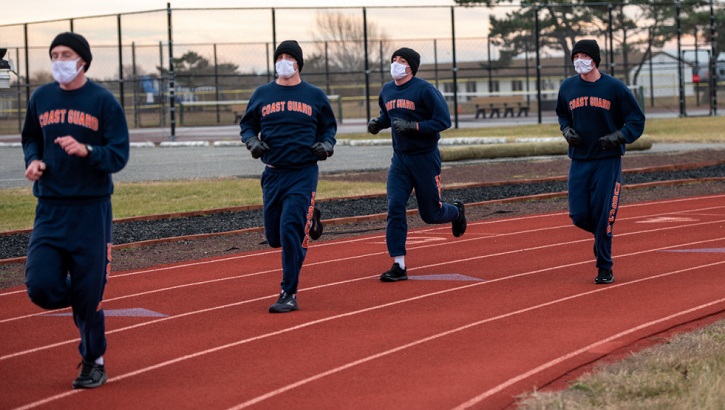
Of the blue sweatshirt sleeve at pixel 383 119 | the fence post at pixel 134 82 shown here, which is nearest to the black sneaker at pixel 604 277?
the blue sweatshirt sleeve at pixel 383 119

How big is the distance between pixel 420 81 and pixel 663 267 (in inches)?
112

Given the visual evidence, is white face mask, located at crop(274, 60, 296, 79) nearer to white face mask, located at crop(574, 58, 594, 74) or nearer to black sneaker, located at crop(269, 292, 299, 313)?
black sneaker, located at crop(269, 292, 299, 313)

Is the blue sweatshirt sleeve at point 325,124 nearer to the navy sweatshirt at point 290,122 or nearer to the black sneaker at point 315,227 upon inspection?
the navy sweatshirt at point 290,122

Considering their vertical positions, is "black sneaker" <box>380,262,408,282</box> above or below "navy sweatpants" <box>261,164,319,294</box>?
below

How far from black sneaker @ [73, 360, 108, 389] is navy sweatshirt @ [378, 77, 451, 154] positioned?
4652 millimetres

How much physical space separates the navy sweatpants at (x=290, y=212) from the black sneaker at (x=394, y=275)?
1.47 meters

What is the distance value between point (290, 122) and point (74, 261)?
3.00 m

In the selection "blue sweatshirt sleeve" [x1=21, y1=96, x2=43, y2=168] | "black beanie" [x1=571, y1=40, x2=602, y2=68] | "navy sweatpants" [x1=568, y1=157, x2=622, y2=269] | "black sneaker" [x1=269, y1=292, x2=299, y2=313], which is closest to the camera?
"blue sweatshirt sleeve" [x1=21, y1=96, x2=43, y2=168]

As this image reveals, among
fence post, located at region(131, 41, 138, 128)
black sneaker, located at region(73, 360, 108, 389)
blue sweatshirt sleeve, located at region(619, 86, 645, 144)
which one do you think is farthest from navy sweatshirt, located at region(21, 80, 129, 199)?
fence post, located at region(131, 41, 138, 128)

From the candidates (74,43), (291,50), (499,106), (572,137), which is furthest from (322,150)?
(499,106)

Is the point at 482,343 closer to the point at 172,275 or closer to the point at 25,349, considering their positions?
the point at 25,349

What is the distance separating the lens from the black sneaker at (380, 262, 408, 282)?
10.7 m

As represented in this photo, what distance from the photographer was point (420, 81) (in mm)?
10914

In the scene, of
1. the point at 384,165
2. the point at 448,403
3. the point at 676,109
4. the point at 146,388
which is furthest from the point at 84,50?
the point at 676,109
